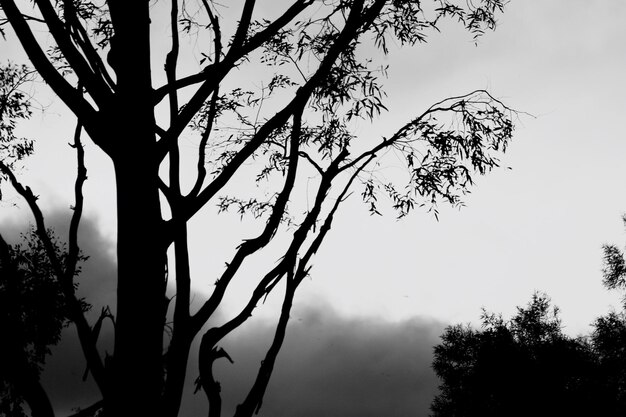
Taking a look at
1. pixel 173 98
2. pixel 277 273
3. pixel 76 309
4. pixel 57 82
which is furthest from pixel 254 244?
pixel 57 82

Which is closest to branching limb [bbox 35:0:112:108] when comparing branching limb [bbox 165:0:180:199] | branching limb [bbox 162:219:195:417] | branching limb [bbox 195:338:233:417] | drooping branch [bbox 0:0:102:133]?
drooping branch [bbox 0:0:102:133]

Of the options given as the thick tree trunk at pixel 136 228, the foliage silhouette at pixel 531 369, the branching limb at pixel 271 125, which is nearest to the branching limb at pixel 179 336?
the thick tree trunk at pixel 136 228

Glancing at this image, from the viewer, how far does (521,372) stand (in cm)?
2550

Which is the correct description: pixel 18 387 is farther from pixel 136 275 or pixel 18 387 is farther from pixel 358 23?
pixel 358 23

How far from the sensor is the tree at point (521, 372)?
24406 millimetres

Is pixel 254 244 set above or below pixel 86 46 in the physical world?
below

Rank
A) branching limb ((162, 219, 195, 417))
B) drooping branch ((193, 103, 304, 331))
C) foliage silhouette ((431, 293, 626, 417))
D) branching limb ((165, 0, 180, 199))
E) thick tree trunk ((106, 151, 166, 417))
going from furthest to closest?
foliage silhouette ((431, 293, 626, 417)) < branching limb ((165, 0, 180, 199)) < drooping branch ((193, 103, 304, 331)) < branching limb ((162, 219, 195, 417)) < thick tree trunk ((106, 151, 166, 417))

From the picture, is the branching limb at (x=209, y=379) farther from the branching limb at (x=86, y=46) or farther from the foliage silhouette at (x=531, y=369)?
the foliage silhouette at (x=531, y=369)

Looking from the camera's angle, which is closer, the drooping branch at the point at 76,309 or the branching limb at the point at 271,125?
the drooping branch at the point at 76,309

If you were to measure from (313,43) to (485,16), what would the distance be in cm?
262

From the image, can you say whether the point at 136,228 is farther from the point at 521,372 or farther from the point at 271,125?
the point at 521,372

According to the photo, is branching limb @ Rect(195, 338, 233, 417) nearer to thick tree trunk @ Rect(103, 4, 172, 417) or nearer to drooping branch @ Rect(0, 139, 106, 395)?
thick tree trunk @ Rect(103, 4, 172, 417)

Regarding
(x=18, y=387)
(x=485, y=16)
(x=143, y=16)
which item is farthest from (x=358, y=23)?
(x=485, y=16)

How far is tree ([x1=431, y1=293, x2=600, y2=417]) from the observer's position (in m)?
24.4
